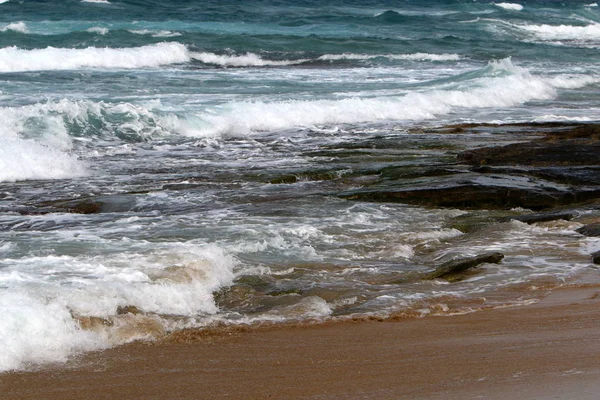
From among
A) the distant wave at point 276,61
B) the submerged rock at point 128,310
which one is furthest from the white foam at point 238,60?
the submerged rock at point 128,310

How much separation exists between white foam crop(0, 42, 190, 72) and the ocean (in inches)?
4.5

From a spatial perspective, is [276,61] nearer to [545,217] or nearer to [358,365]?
[545,217]

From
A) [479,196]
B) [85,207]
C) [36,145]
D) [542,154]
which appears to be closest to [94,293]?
[85,207]

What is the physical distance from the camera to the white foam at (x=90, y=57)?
81.6ft

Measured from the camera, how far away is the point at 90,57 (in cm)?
2689

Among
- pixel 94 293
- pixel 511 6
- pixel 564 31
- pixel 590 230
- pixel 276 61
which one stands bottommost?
pixel 590 230

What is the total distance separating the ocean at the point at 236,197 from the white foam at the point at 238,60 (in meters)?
1.71

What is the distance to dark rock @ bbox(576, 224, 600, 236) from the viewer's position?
7.73 m

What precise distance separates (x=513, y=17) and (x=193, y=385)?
167 ft

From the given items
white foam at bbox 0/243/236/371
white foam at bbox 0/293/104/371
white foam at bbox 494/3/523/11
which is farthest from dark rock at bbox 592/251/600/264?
white foam at bbox 494/3/523/11

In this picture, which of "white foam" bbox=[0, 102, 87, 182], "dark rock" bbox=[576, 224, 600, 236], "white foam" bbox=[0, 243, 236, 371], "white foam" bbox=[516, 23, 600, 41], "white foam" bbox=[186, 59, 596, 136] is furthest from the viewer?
"white foam" bbox=[516, 23, 600, 41]

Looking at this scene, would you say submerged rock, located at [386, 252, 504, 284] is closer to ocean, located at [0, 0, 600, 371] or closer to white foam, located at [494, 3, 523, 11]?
ocean, located at [0, 0, 600, 371]

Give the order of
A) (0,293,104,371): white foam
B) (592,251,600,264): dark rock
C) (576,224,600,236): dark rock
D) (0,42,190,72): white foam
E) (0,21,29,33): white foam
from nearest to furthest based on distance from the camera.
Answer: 1. (0,293,104,371): white foam
2. (592,251,600,264): dark rock
3. (576,224,600,236): dark rock
4. (0,42,190,72): white foam
5. (0,21,29,33): white foam

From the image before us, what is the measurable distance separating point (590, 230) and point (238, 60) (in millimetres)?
22472
